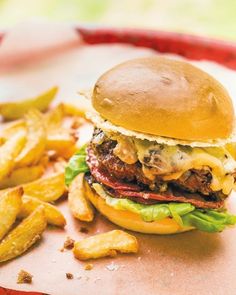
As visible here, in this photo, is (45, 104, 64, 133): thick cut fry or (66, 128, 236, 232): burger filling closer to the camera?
(66, 128, 236, 232): burger filling

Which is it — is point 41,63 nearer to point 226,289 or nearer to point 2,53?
point 2,53

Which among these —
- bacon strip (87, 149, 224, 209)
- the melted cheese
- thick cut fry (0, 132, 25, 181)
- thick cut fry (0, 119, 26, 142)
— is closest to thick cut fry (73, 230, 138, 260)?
bacon strip (87, 149, 224, 209)

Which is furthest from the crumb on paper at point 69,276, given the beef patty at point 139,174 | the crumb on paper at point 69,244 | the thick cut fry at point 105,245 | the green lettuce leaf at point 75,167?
the green lettuce leaf at point 75,167

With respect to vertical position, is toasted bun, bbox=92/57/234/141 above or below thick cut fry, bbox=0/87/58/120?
above

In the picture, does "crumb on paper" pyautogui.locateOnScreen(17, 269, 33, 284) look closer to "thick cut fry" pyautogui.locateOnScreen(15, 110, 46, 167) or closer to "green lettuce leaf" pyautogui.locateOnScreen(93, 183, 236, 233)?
"green lettuce leaf" pyautogui.locateOnScreen(93, 183, 236, 233)

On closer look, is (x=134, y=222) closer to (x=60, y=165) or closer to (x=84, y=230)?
(x=84, y=230)

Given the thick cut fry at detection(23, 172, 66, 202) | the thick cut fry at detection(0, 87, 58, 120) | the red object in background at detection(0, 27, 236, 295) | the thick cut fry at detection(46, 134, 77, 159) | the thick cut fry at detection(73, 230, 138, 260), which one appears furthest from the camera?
the red object in background at detection(0, 27, 236, 295)

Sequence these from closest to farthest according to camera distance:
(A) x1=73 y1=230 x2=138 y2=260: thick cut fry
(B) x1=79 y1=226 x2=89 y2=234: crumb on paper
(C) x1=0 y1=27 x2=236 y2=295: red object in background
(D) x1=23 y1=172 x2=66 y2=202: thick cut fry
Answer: (A) x1=73 y1=230 x2=138 y2=260: thick cut fry
(B) x1=79 y1=226 x2=89 y2=234: crumb on paper
(D) x1=23 y1=172 x2=66 y2=202: thick cut fry
(C) x1=0 y1=27 x2=236 y2=295: red object in background

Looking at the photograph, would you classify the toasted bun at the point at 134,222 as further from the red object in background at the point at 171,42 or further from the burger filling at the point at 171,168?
the red object in background at the point at 171,42
